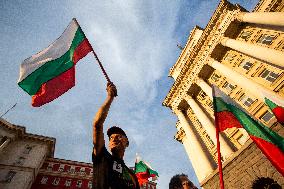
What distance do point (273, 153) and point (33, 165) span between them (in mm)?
51913

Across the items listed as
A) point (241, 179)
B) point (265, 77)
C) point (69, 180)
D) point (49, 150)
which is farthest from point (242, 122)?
point (49, 150)

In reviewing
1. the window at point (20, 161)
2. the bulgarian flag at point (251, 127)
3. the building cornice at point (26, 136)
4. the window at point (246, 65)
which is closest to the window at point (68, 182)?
the building cornice at point (26, 136)

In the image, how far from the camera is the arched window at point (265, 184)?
15.0 metres

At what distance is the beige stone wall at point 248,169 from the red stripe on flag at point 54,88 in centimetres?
1402

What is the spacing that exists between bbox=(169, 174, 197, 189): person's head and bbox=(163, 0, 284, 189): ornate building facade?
387 inches

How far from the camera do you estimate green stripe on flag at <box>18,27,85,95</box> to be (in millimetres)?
6133

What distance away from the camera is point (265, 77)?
2131cm

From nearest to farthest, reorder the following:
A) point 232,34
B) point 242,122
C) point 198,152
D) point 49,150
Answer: point 242,122 → point 198,152 → point 232,34 → point 49,150

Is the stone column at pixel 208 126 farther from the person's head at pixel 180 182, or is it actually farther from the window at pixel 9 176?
the window at pixel 9 176

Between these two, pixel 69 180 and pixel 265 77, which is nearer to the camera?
pixel 265 77

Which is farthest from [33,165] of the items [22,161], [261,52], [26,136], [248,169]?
[261,52]

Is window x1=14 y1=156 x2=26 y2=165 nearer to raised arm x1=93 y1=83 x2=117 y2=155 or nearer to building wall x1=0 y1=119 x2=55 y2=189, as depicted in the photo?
building wall x1=0 y1=119 x2=55 y2=189

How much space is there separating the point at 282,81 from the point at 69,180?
1839 inches

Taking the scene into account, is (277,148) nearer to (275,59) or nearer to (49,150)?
(275,59)
